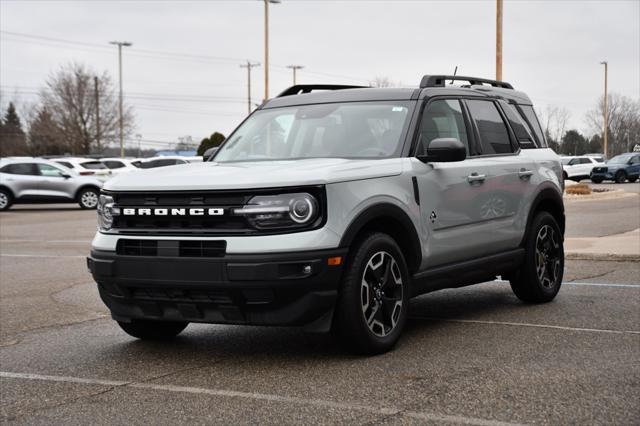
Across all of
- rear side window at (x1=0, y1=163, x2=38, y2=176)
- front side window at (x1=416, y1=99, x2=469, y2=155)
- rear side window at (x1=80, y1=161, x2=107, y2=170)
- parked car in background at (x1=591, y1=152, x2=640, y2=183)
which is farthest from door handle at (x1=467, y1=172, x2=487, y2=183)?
parked car in background at (x1=591, y1=152, x2=640, y2=183)

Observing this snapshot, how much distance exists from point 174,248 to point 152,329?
1.26m

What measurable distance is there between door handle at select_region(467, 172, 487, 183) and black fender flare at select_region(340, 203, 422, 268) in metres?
0.95

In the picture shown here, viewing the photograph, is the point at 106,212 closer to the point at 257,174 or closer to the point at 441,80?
the point at 257,174

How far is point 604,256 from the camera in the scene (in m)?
12.5

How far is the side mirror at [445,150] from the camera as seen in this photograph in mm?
6852

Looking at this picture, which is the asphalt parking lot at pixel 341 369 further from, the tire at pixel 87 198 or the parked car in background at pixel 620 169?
the parked car in background at pixel 620 169

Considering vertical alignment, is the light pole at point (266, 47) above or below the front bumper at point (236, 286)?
above

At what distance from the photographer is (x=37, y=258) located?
1412 cm

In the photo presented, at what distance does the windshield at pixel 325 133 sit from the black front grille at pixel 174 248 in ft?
4.80

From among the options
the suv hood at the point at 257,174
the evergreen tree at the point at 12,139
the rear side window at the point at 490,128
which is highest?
the evergreen tree at the point at 12,139

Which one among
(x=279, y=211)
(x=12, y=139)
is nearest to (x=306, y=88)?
(x=279, y=211)

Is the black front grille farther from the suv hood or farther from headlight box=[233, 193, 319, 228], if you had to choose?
the suv hood

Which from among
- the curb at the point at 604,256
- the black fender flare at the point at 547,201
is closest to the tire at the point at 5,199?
the curb at the point at 604,256

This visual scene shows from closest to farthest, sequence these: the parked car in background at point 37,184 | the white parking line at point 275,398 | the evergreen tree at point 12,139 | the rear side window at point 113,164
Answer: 1. the white parking line at point 275,398
2. the parked car in background at point 37,184
3. the rear side window at point 113,164
4. the evergreen tree at point 12,139
